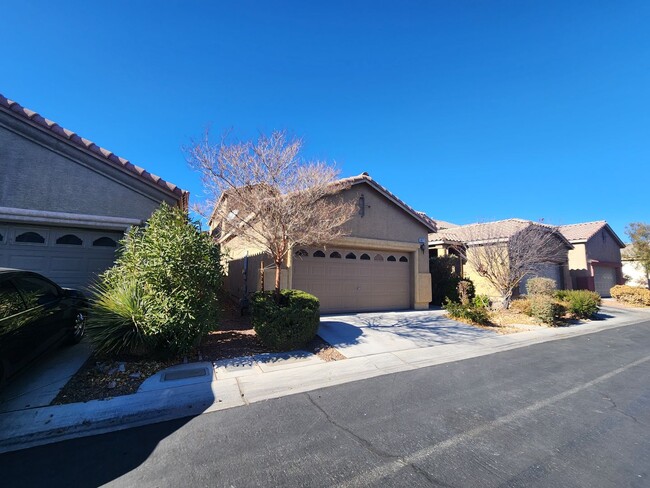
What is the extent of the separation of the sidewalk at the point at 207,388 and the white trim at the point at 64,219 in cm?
549

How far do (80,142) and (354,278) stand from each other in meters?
9.93

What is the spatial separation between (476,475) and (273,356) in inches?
177

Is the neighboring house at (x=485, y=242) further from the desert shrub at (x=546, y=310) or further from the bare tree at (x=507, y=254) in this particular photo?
the desert shrub at (x=546, y=310)

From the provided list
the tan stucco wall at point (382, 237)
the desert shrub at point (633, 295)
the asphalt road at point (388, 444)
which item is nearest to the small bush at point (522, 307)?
the tan stucco wall at point (382, 237)

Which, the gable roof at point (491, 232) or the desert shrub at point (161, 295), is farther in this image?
the gable roof at point (491, 232)

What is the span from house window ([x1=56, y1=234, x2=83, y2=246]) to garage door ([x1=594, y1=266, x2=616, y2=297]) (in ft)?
107

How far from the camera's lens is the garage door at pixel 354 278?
37.3ft

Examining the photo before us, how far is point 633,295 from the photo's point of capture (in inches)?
809

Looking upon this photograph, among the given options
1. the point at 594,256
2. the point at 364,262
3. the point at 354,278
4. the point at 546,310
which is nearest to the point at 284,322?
the point at 354,278

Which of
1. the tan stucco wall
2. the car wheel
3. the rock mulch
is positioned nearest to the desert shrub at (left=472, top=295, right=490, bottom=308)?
the tan stucco wall

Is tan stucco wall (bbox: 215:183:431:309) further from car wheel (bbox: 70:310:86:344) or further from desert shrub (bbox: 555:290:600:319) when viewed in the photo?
desert shrub (bbox: 555:290:600:319)

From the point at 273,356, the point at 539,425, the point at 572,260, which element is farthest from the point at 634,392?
the point at 572,260

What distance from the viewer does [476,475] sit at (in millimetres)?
3064

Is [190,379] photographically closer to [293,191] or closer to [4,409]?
[4,409]
